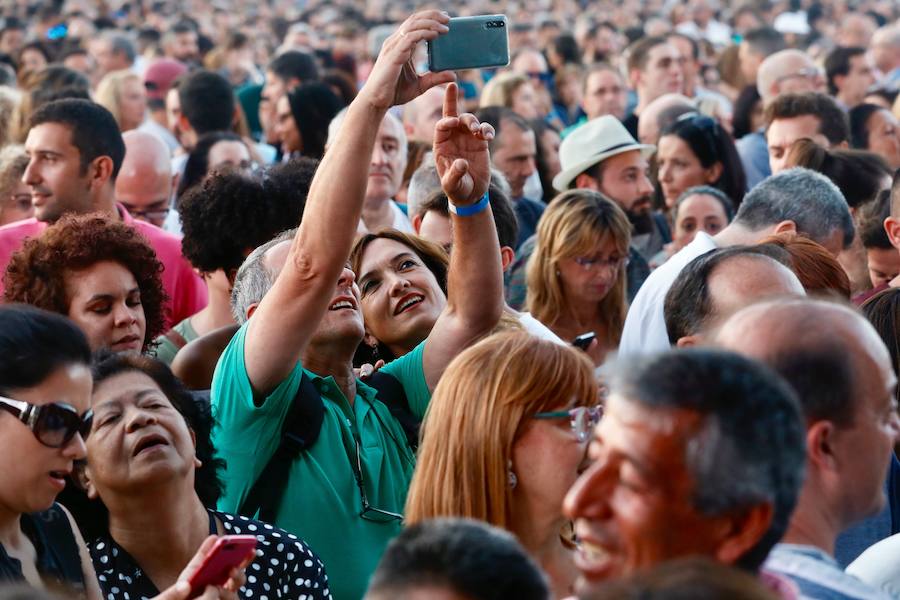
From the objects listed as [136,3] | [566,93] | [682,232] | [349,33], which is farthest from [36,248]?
[136,3]

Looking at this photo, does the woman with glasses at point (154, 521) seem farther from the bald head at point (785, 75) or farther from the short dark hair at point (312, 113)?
the bald head at point (785, 75)

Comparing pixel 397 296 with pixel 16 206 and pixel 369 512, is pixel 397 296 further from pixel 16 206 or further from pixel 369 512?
pixel 16 206

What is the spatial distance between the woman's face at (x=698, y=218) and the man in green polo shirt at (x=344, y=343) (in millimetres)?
3105

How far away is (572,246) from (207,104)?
13.6 ft

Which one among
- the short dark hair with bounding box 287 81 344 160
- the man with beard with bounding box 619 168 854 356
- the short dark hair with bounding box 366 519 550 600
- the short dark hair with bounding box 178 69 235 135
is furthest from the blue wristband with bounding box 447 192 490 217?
the short dark hair with bounding box 178 69 235 135

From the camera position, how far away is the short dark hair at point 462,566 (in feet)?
6.08

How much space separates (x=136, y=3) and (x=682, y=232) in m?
19.3

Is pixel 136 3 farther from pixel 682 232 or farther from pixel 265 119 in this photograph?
pixel 682 232

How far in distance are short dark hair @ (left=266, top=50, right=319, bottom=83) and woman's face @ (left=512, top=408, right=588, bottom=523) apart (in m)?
8.16

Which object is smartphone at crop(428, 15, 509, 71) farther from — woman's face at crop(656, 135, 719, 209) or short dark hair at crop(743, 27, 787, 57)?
short dark hair at crop(743, 27, 787, 57)

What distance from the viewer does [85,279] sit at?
427cm

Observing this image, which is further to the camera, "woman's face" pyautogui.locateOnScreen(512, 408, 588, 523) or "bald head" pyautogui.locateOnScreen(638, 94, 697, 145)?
"bald head" pyautogui.locateOnScreen(638, 94, 697, 145)

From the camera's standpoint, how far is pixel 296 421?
346cm

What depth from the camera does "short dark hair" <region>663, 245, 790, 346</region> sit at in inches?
145
